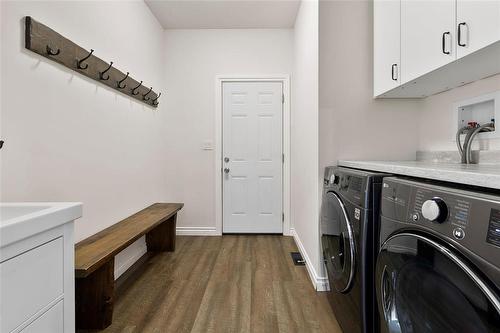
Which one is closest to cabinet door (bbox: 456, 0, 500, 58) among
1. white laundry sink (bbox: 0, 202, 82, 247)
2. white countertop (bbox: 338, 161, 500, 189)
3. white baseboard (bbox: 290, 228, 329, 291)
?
white countertop (bbox: 338, 161, 500, 189)

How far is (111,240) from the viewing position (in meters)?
1.87

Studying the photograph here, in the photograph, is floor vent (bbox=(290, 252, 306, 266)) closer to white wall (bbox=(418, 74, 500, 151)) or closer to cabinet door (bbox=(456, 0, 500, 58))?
white wall (bbox=(418, 74, 500, 151))

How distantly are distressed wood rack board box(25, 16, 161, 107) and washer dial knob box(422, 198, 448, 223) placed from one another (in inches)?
74.0

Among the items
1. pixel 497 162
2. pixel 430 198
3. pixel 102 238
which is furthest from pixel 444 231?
A: pixel 102 238

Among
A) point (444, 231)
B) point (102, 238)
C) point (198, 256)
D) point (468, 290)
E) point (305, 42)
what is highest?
point (305, 42)

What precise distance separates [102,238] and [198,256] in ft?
3.79

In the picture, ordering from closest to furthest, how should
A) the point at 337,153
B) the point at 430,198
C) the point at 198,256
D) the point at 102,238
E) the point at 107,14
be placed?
the point at 430,198, the point at 102,238, the point at 337,153, the point at 107,14, the point at 198,256

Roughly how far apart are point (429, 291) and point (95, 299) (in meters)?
1.72

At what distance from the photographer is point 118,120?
7.89 feet

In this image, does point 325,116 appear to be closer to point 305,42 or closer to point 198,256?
point 305,42

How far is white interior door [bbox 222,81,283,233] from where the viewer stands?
11.9 ft

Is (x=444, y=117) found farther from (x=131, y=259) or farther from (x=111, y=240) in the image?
(x=131, y=259)

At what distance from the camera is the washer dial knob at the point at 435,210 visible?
73 cm

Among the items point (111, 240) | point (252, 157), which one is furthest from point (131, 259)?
point (252, 157)
